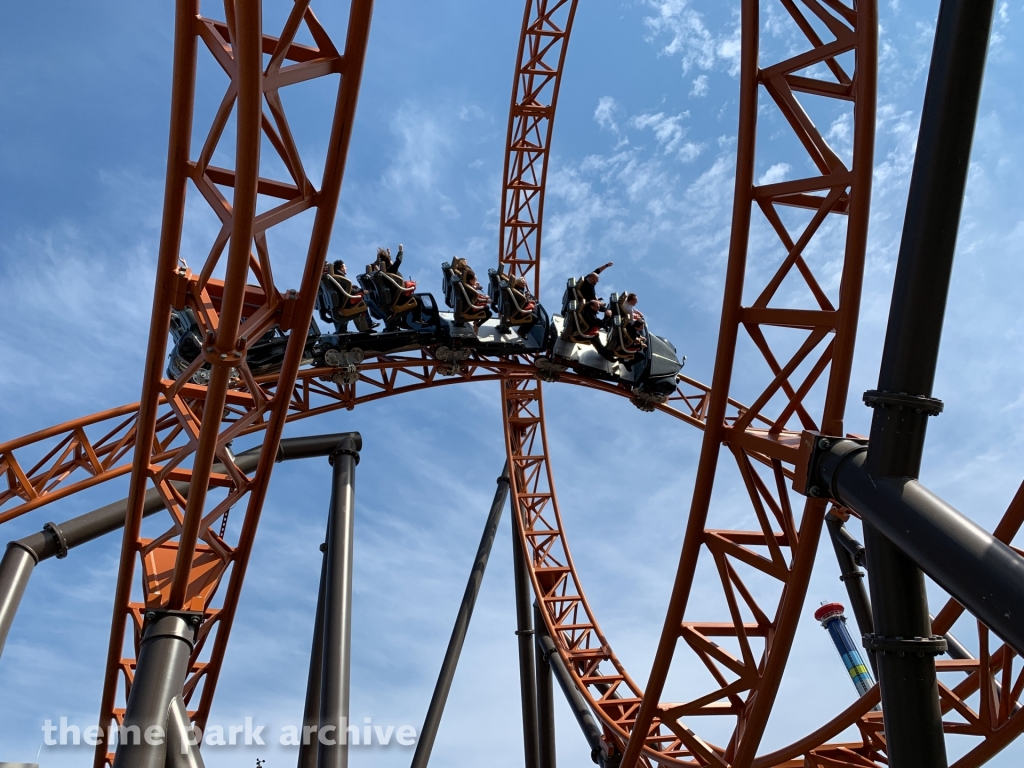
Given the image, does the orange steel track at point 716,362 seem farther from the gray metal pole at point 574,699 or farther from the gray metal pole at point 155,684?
the gray metal pole at point 574,699

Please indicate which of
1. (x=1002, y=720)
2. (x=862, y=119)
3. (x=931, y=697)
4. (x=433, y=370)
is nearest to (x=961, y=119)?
(x=862, y=119)

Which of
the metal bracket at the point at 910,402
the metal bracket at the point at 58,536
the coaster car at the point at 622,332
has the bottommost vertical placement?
the metal bracket at the point at 910,402

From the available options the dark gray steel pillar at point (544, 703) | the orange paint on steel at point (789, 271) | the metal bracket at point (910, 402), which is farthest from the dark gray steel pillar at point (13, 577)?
the dark gray steel pillar at point (544, 703)

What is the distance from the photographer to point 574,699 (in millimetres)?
11992

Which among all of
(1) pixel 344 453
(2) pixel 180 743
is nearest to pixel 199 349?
(1) pixel 344 453

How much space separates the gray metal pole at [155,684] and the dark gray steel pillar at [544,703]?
7.10 meters

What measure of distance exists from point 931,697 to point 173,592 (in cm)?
463

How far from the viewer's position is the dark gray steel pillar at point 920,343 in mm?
3592

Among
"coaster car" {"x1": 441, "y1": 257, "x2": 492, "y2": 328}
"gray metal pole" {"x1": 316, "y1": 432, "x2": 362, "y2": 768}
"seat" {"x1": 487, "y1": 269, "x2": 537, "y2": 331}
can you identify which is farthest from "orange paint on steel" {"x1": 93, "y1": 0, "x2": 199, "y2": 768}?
"seat" {"x1": 487, "y1": 269, "x2": 537, "y2": 331}

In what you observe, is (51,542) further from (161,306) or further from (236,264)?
(236,264)

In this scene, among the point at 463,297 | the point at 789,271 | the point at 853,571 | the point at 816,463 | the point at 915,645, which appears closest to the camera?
the point at 915,645

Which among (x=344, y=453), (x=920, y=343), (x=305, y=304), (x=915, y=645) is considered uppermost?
(x=344, y=453)

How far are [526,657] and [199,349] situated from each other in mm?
6541

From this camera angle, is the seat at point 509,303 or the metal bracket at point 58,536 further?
the seat at point 509,303
